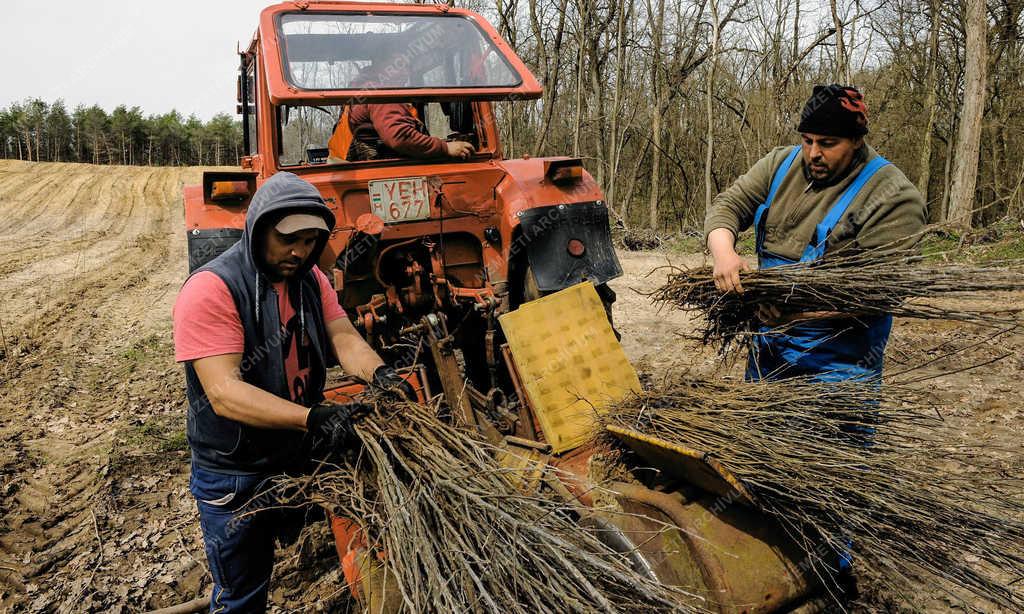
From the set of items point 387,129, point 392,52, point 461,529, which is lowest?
point 461,529

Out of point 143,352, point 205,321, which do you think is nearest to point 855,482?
point 205,321

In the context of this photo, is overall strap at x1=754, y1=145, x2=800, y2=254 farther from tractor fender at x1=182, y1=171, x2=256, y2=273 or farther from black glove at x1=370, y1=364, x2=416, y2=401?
tractor fender at x1=182, y1=171, x2=256, y2=273

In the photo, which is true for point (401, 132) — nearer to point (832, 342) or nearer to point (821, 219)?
point (821, 219)

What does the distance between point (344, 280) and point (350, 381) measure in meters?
1.20

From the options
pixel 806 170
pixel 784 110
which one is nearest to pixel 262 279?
pixel 806 170

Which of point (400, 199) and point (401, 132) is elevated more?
point (401, 132)

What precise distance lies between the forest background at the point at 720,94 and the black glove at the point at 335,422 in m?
10.9

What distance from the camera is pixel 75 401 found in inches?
190

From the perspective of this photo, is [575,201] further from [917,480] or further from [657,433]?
[917,480]

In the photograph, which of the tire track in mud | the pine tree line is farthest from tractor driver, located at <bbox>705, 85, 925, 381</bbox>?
the pine tree line

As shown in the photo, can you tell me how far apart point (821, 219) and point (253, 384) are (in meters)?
2.09

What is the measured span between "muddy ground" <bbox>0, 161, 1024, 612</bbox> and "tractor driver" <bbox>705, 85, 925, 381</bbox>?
237 mm

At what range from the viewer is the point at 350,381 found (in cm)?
239

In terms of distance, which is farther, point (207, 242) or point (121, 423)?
point (121, 423)
